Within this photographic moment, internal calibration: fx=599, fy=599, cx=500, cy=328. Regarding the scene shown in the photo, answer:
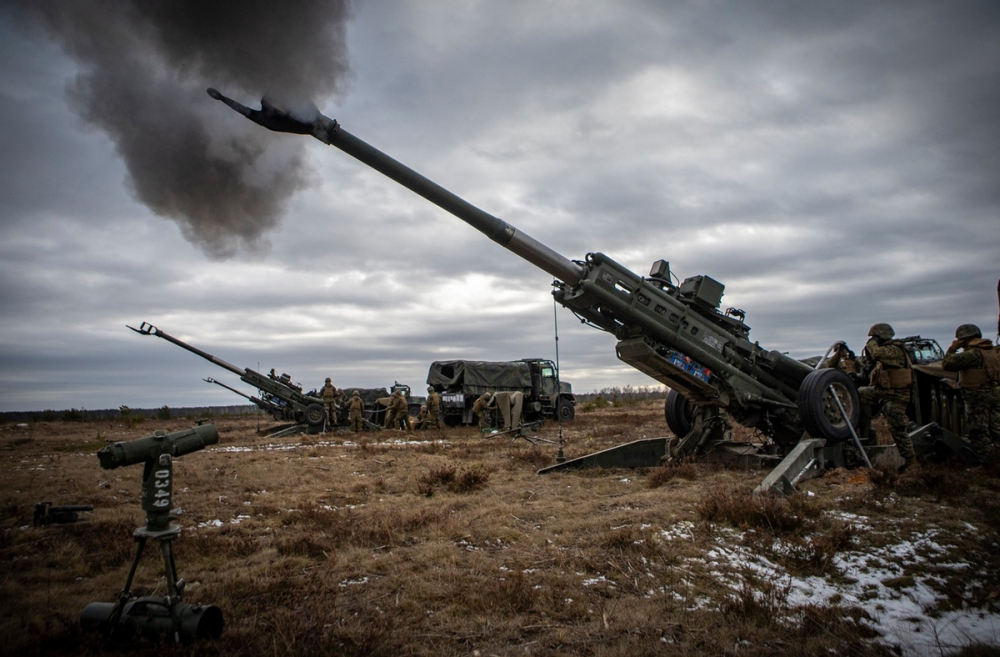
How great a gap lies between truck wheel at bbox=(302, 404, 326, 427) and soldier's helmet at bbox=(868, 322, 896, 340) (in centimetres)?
1811

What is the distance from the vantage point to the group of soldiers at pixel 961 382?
25.5 ft

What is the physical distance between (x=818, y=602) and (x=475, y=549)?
2.56m

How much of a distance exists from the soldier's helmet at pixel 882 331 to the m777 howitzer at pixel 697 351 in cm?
70

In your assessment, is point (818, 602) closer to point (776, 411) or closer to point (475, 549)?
point (475, 549)

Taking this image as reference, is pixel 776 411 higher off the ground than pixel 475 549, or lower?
higher

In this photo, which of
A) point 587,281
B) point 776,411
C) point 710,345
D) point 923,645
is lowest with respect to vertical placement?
point 923,645

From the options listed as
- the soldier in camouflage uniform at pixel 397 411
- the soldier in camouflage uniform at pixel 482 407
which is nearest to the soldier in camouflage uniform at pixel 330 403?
the soldier in camouflage uniform at pixel 397 411

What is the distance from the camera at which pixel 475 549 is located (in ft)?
16.6

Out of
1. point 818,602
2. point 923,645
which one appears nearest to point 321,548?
point 818,602

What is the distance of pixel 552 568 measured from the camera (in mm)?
4422

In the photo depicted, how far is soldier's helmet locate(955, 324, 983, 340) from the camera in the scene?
26.2ft

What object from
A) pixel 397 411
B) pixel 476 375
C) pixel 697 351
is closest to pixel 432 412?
pixel 397 411

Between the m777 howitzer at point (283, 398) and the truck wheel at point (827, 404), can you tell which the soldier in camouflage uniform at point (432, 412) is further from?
the truck wheel at point (827, 404)

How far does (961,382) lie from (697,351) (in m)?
3.48
